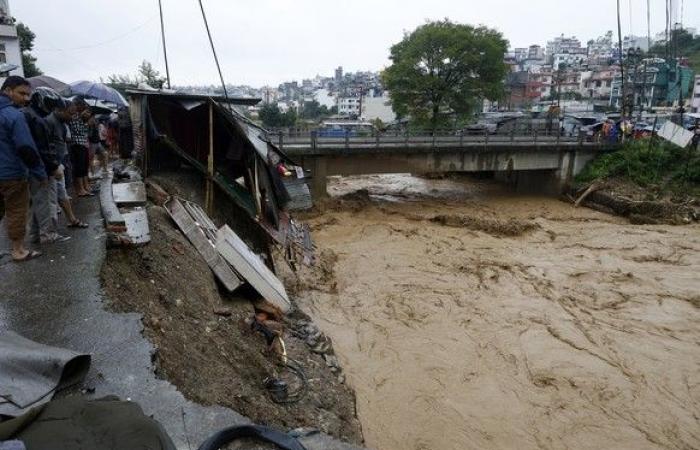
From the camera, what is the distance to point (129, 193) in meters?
7.52

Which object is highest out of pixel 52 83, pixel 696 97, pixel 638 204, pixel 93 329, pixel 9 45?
pixel 9 45

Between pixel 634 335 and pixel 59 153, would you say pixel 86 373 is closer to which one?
pixel 59 153

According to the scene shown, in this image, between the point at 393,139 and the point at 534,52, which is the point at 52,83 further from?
the point at 534,52

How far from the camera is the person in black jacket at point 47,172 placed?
4.99m

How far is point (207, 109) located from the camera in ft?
31.2

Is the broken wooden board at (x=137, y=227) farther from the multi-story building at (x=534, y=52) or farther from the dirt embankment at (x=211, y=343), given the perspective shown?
the multi-story building at (x=534, y=52)

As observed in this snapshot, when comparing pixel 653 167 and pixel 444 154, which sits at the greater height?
pixel 444 154

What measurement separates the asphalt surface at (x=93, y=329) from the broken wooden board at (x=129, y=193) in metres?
1.56

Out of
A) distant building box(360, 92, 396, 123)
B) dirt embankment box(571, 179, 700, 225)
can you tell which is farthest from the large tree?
distant building box(360, 92, 396, 123)

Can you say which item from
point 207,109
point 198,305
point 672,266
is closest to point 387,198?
point 672,266

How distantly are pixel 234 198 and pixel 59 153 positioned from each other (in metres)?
3.34

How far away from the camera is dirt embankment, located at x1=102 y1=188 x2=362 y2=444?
3719mm

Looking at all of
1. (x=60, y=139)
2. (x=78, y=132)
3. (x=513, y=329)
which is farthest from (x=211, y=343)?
(x=513, y=329)

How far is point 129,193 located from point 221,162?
2555 mm
